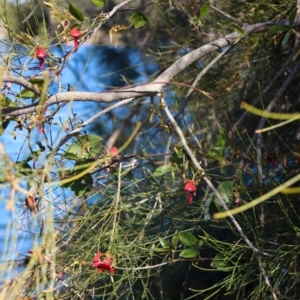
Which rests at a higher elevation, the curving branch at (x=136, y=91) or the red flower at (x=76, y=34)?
the red flower at (x=76, y=34)

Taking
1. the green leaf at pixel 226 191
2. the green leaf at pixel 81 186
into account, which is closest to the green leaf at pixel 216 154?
the green leaf at pixel 226 191

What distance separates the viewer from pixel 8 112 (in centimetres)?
73

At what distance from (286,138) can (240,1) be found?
296 mm

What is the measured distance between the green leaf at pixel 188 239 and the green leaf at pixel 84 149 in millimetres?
169

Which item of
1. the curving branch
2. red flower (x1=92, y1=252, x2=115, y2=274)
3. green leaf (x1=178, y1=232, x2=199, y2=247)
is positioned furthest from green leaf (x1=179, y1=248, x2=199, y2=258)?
the curving branch

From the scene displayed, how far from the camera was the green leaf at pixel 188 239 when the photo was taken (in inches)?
34.5

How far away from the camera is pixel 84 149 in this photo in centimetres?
81

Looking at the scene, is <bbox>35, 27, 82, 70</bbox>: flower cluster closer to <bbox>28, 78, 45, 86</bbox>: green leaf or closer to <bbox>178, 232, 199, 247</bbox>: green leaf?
<bbox>28, 78, 45, 86</bbox>: green leaf

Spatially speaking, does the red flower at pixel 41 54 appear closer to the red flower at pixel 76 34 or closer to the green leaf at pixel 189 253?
the red flower at pixel 76 34

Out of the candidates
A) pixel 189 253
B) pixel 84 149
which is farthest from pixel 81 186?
pixel 189 253

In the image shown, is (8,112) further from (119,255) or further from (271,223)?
(271,223)

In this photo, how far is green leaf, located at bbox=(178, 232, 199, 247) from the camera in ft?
2.88

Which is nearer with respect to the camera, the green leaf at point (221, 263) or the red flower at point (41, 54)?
the red flower at point (41, 54)

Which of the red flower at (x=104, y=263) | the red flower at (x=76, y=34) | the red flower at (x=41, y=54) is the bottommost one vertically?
the red flower at (x=104, y=263)
